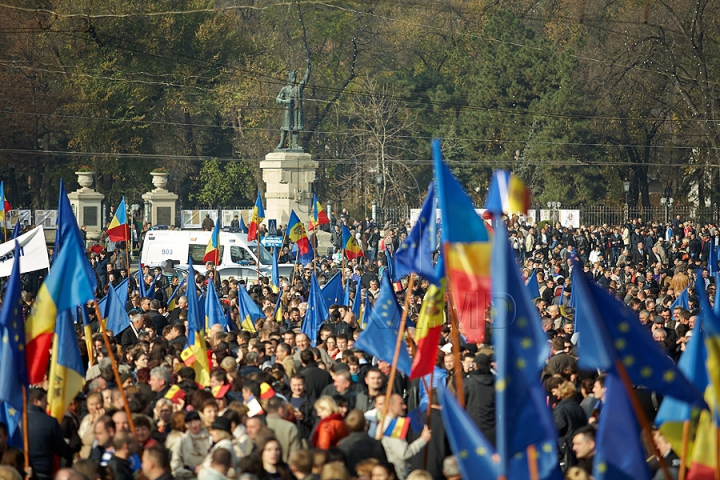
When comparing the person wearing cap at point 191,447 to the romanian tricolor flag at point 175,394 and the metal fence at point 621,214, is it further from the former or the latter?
the metal fence at point 621,214

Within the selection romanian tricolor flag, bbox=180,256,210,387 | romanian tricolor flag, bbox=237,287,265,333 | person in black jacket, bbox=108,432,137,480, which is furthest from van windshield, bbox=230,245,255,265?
person in black jacket, bbox=108,432,137,480

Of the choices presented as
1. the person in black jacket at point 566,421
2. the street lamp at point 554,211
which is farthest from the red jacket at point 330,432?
the street lamp at point 554,211

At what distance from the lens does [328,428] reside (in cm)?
861

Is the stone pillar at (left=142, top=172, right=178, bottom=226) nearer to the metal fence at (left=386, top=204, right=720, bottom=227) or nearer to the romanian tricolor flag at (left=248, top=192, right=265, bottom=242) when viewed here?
the metal fence at (left=386, top=204, right=720, bottom=227)

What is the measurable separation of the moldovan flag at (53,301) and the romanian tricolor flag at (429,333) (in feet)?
8.31

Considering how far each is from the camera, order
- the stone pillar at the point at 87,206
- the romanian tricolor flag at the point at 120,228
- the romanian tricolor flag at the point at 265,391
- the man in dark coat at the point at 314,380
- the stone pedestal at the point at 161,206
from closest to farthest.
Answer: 1. the romanian tricolor flag at the point at 265,391
2. the man in dark coat at the point at 314,380
3. the romanian tricolor flag at the point at 120,228
4. the stone pillar at the point at 87,206
5. the stone pedestal at the point at 161,206

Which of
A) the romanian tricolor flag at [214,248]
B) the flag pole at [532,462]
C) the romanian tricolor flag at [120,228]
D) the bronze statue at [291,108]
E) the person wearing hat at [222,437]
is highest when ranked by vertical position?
A: the bronze statue at [291,108]

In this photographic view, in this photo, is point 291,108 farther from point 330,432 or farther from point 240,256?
point 330,432

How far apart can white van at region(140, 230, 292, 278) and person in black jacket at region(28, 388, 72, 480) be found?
68.1ft

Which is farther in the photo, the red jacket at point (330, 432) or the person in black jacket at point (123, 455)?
the red jacket at point (330, 432)

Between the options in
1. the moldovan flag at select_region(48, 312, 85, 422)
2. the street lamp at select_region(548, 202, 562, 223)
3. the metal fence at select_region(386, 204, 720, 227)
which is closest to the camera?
the moldovan flag at select_region(48, 312, 85, 422)

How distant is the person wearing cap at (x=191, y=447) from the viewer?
8.66 meters

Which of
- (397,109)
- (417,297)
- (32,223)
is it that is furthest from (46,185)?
(417,297)

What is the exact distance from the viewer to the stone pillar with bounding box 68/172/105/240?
44.7 m
